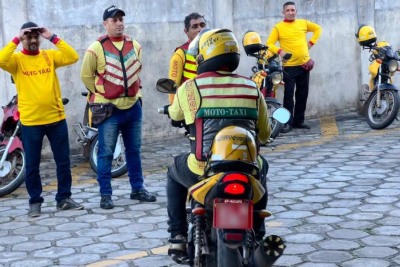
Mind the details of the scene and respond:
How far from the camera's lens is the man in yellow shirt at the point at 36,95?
812 cm

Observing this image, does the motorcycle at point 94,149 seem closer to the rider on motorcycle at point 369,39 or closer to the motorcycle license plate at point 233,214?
the rider on motorcycle at point 369,39

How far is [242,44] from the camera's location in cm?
1295

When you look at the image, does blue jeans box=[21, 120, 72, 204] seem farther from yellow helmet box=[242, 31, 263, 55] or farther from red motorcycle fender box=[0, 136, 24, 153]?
yellow helmet box=[242, 31, 263, 55]

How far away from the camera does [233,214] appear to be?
4.93m

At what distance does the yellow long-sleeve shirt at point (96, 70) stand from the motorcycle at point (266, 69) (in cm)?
396

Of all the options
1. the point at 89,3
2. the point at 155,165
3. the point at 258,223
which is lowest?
the point at 155,165

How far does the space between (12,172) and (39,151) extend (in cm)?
113

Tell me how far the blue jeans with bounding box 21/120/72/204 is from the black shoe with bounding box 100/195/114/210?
375 millimetres

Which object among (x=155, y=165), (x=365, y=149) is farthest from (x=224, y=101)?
(x=365, y=149)

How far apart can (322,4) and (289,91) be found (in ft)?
6.78

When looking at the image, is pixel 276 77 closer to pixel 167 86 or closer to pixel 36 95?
pixel 36 95

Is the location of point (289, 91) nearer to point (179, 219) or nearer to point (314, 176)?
point (314, 176)

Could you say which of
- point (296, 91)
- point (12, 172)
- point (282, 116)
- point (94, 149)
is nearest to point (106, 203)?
point (12, 172)

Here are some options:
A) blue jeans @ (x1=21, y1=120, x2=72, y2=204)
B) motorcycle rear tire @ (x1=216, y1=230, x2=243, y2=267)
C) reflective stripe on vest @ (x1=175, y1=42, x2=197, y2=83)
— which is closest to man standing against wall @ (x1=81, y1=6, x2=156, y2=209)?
blue jeans @ (x1=21, y1=120, x2=72, y2=204)
